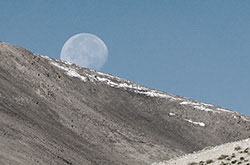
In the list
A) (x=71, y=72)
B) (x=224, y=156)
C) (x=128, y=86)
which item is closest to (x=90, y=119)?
(x=71, y=72)

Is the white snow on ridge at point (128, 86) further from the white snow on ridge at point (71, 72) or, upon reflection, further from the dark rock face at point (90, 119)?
the dark rock face at point (90, 119)

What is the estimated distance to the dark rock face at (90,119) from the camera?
6191cm

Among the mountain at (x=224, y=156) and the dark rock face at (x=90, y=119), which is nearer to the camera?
the mountain at (x=224, y=156)

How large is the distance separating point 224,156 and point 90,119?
185 ft

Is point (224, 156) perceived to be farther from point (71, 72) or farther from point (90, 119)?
point (71, 72)

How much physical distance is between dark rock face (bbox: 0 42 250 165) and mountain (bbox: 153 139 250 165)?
16686 millimetres

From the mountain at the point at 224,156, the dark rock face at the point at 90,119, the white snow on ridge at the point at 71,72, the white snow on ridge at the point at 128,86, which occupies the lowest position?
the mountain at the point at 224,156

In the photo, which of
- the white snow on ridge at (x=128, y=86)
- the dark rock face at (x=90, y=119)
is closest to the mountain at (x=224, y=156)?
the dark rock face at (x=90, y=119)

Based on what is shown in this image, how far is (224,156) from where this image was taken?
96.5ft

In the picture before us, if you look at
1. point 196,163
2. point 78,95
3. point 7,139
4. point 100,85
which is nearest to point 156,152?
point 78,95

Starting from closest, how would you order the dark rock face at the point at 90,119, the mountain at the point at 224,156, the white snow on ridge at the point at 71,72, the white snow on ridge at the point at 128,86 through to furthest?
the mountain at the point at 224,156, the dark rock face at the point at 90,119, the white snow on ridge at the point at 71,72, the white snow on ridge at the point at 128,86

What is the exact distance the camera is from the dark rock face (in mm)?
61906

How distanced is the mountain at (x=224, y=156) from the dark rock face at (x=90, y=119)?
16686 mm

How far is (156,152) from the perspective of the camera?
82.9m
